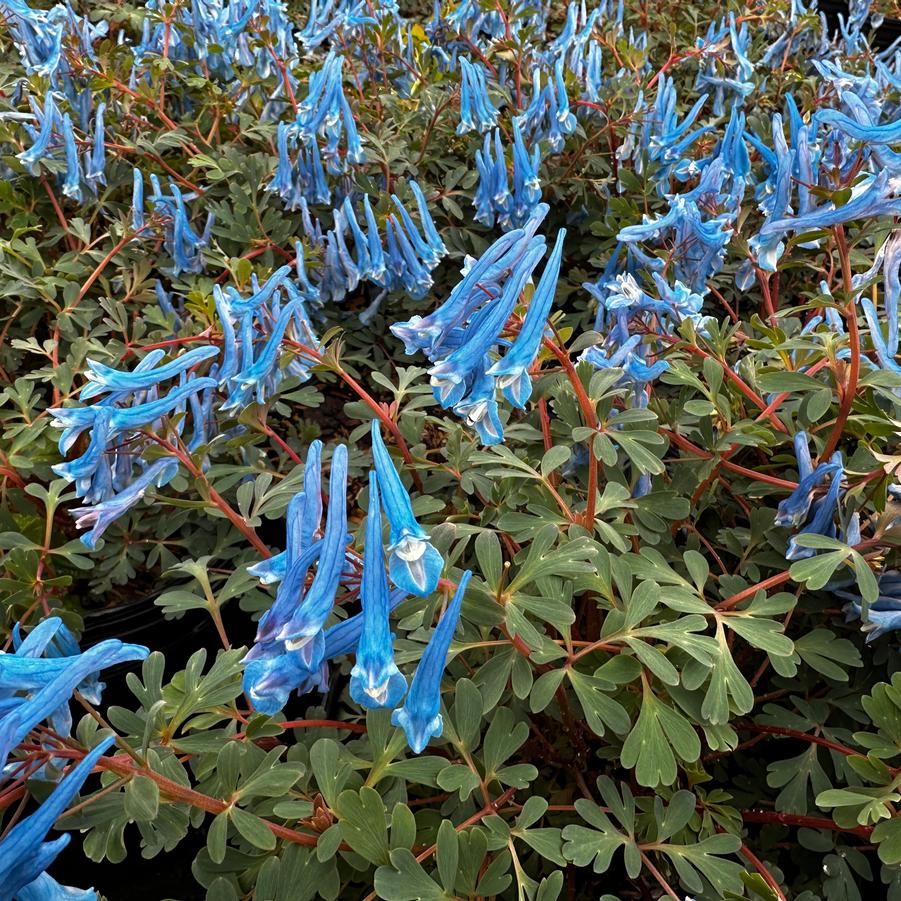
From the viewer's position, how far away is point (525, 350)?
1200 mm

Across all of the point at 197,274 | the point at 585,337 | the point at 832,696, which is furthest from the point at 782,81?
the point at 832,696

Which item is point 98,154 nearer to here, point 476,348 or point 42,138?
point 42,138

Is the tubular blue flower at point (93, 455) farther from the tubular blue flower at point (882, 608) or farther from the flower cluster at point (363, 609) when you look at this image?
the tubular blue flower at point (882, 608)

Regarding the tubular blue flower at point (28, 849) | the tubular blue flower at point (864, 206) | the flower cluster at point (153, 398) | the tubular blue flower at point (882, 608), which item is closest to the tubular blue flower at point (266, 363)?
the flower cluster at point (153, 398)

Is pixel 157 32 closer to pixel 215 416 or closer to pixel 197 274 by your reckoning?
pixel 197 274

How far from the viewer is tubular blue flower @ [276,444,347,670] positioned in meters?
0.96

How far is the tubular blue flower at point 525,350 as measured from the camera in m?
1.18

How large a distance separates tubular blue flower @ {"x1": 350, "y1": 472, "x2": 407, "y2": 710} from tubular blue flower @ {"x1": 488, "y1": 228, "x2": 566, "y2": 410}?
0.32 m

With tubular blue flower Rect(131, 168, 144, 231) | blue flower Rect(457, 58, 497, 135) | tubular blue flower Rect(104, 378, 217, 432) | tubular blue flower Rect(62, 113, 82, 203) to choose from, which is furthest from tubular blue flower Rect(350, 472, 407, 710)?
tubular blue flower Rect(62, 113, 82, 203)

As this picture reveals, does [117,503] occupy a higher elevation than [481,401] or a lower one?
lower

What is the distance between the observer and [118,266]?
277 centimetres

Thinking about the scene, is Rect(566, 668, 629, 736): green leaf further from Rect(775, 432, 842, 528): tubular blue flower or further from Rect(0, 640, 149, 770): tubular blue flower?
Rect(0, 640, 149, 770): tubular blue flower

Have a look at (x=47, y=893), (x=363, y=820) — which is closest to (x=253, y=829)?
(x=363, y=820)

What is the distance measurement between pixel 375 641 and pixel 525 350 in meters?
0.52
